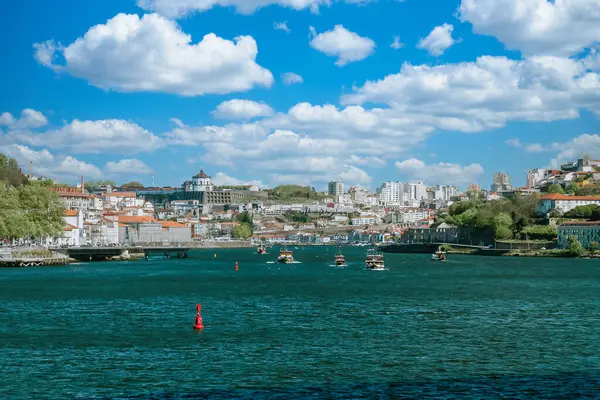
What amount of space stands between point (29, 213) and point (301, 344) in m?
64.7

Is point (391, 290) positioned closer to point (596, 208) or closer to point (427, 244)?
point (596, 208)

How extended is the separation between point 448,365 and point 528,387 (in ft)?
10.1

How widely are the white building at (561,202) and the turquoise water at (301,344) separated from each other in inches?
3752

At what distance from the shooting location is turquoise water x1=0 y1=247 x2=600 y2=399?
19.2 metres

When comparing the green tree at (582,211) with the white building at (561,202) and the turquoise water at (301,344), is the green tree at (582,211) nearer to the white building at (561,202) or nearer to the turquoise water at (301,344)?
the white building at (561,202)

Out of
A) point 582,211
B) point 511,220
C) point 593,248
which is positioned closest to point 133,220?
point 511,220

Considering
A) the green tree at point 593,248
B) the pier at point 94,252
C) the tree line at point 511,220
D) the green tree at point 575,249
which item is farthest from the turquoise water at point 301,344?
the tree line at point 511,220

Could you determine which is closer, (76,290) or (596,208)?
(76,290)

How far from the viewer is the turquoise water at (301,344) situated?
62.9 ft

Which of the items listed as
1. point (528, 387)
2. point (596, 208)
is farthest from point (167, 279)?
point (596, 208)

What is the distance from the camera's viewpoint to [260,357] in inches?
905

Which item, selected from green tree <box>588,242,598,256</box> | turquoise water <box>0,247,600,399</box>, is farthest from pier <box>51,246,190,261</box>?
green tree <box>588,242,598,256</box>

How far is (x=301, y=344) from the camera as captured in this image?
83.1 ft

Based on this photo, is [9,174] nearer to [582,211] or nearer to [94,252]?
[94,252]
